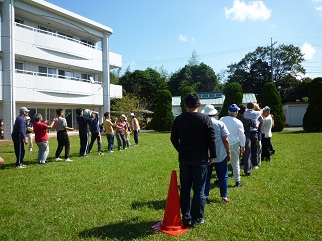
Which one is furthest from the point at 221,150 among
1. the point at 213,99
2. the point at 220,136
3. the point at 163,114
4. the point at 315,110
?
the point at 213,99

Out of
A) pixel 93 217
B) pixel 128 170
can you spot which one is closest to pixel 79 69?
pixel 128 170

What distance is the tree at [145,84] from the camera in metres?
52.4

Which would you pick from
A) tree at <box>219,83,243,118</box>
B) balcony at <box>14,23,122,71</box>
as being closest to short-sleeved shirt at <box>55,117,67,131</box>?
balcony at <box>14,23,122,71</box>

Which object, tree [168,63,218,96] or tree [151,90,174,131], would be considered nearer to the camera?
tree [151,90,174,131]

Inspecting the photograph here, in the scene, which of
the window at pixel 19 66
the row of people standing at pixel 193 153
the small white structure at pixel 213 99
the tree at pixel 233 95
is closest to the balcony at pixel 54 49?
the window at pixel 19 66

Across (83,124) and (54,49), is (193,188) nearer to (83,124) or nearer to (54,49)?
(83,124)

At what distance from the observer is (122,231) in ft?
13.7

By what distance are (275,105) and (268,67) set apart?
3325cm

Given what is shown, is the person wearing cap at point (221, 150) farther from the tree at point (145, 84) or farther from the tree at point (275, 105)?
the tree at point (145, 84)

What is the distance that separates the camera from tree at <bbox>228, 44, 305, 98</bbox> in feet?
178

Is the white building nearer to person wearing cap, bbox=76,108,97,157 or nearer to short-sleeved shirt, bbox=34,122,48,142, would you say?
person wearing cap, bbox=76,108,97,157

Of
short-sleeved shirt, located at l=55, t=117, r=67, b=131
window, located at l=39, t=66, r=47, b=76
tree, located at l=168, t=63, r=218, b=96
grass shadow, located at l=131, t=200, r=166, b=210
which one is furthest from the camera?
tree, located at l=168, t=63, r=218, b=96

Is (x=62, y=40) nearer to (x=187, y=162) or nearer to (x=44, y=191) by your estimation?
(x=44, y=191)

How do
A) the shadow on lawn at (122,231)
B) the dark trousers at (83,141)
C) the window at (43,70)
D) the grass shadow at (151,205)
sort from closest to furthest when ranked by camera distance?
the shadow on lawn at (122,231) < the grass shadow at (151,205) < the dark trousers at (83,141) < the window at (43,70)
